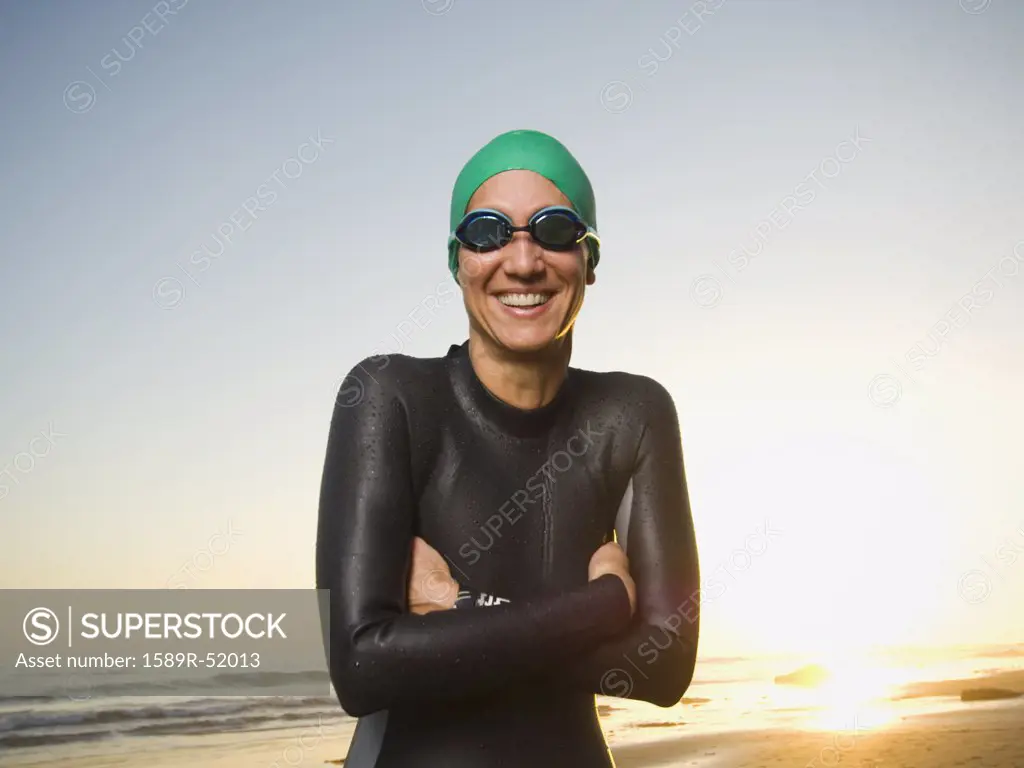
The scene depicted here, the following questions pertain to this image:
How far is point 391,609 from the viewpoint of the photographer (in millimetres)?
2773

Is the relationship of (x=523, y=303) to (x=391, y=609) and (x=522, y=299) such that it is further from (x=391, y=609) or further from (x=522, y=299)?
(x=391, y=609)

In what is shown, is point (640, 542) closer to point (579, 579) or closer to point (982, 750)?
point (579, 579)

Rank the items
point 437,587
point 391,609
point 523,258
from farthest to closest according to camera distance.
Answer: point 523,258, point 437,587, point 391,609

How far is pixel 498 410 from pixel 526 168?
2.25 ft

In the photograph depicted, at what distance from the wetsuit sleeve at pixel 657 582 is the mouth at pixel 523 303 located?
490 mm

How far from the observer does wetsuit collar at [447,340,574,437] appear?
10.3 ft

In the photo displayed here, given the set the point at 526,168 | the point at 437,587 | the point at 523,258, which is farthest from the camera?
the point at 526,168

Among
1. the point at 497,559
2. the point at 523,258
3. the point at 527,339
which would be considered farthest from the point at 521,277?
the point at 497,559

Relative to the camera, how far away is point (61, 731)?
47.0 ft

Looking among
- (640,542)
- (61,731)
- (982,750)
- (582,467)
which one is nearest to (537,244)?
(582,467)

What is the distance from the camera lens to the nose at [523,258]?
2.99m

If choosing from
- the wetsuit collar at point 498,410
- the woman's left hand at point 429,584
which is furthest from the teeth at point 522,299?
the woman's left hand at point 429,584

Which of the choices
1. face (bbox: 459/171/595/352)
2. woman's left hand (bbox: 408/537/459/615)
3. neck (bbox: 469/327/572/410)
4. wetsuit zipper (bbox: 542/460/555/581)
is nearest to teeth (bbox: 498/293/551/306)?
face (bbox: 459/171/595/352)

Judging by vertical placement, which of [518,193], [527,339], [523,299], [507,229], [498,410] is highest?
[518,193]
